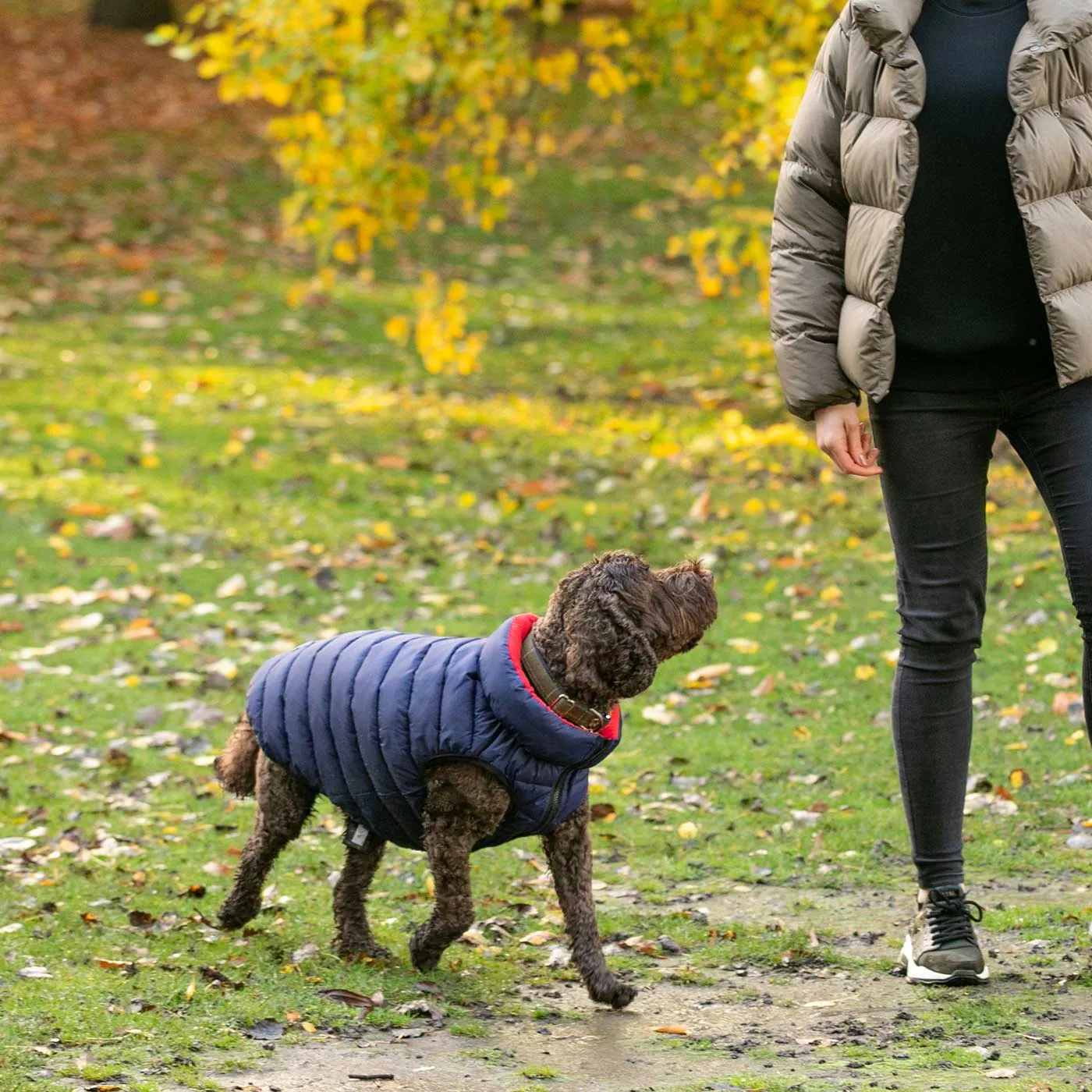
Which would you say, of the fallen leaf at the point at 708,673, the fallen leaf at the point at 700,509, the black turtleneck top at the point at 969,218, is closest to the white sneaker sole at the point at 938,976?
the black turtleneck top at the point at 969,218

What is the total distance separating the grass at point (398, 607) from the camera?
441 centimetres

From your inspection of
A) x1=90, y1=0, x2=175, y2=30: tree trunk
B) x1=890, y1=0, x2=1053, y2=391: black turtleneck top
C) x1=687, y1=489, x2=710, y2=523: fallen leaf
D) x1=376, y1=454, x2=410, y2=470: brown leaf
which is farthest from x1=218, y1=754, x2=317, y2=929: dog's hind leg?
x1=90, y1=0, x2=175, y2=30: tree trunk

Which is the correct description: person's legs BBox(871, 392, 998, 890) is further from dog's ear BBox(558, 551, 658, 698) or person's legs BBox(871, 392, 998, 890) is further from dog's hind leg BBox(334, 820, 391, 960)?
dog's hind leg BBox(334, 820, 391, 960)

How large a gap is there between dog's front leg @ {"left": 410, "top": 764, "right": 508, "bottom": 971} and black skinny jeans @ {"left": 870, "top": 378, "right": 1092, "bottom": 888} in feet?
3.36

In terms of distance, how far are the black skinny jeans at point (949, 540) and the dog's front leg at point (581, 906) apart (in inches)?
31.7

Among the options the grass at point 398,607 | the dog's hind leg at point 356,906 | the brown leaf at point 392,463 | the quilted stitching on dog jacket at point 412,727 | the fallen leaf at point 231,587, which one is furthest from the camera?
the brown leaf at point 392,463

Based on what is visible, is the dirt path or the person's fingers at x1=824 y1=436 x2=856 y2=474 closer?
the dirt path

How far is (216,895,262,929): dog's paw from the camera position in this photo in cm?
468

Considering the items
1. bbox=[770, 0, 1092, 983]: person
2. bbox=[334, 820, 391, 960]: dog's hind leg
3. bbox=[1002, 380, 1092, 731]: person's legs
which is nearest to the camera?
bbox=[770, 0, 1092, 983]: person

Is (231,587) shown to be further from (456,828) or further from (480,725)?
(480,725)

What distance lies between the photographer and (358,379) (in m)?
13.5

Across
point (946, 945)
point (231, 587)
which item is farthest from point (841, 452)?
point (231, 587)

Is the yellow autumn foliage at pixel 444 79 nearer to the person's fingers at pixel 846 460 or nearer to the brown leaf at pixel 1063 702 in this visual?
the brown leaf at pixel 1063 702

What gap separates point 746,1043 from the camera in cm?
382
